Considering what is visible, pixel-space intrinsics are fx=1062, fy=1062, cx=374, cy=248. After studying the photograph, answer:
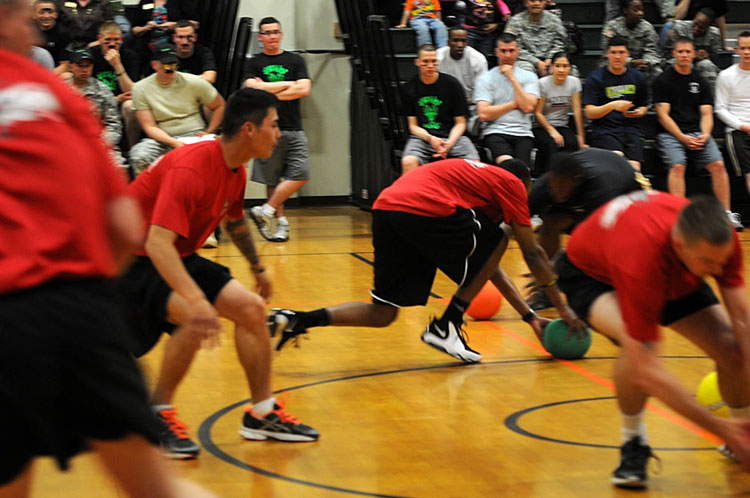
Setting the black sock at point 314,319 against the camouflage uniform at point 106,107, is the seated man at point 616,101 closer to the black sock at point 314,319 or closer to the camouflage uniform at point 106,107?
the camouflage uniform at point 106,107

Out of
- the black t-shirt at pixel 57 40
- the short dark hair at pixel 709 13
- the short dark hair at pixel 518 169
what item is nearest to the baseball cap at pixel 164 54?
the black t-shirt at pixel 57 40

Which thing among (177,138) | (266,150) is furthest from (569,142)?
(266,150)

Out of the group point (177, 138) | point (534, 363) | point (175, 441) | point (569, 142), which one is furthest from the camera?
point (569, 142)

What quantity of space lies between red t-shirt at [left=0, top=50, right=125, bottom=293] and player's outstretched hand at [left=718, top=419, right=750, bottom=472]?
2.04 m

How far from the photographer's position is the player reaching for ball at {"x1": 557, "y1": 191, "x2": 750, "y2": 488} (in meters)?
3.56

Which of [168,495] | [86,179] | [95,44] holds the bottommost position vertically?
[95,44]

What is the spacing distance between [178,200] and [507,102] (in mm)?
7109

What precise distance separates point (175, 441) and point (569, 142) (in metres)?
7.79

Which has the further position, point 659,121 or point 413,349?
point 659,121

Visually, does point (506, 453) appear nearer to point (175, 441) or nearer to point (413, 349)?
point (175, 441)

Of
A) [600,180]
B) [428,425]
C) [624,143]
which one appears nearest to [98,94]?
[624,143]

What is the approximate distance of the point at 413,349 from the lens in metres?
6.55

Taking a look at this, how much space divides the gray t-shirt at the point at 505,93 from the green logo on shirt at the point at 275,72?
2.12m

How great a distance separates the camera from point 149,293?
14.6 feet
